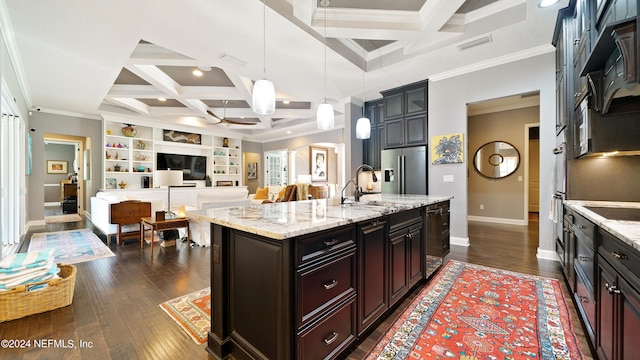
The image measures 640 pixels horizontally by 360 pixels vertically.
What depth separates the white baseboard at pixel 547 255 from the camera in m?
3.36

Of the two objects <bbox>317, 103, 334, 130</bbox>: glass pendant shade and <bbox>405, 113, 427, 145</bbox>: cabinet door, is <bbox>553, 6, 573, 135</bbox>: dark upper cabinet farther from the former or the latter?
<bbox>317, 103, 334, 130</bbox>: glass pendant shade

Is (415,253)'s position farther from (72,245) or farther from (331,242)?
A: (72,245)

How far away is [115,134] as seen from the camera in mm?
7293

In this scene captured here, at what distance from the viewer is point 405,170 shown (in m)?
4.79

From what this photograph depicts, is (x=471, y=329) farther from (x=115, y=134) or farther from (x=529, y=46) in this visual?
(x=115, y=134)

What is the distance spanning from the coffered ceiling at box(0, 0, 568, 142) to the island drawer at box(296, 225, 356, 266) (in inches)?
94.5

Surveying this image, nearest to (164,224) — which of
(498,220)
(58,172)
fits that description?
(498,220)

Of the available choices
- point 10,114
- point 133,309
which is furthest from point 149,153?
point 133,309

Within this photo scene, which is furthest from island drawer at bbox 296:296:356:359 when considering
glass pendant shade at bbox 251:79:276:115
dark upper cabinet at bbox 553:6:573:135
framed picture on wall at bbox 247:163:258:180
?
framed picture on wall at bbox 247:163:258:180

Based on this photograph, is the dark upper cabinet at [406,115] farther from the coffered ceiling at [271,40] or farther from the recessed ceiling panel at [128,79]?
the recessed ceiling panel at [128,79]

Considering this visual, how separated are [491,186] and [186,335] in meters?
7.00

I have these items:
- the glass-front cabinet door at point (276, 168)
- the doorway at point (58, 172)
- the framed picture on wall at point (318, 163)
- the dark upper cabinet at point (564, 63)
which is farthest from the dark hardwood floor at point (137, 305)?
the doorway at point (58, 172)

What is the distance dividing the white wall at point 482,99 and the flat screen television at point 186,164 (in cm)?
758

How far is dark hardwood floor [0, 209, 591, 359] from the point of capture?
1.63 metres
